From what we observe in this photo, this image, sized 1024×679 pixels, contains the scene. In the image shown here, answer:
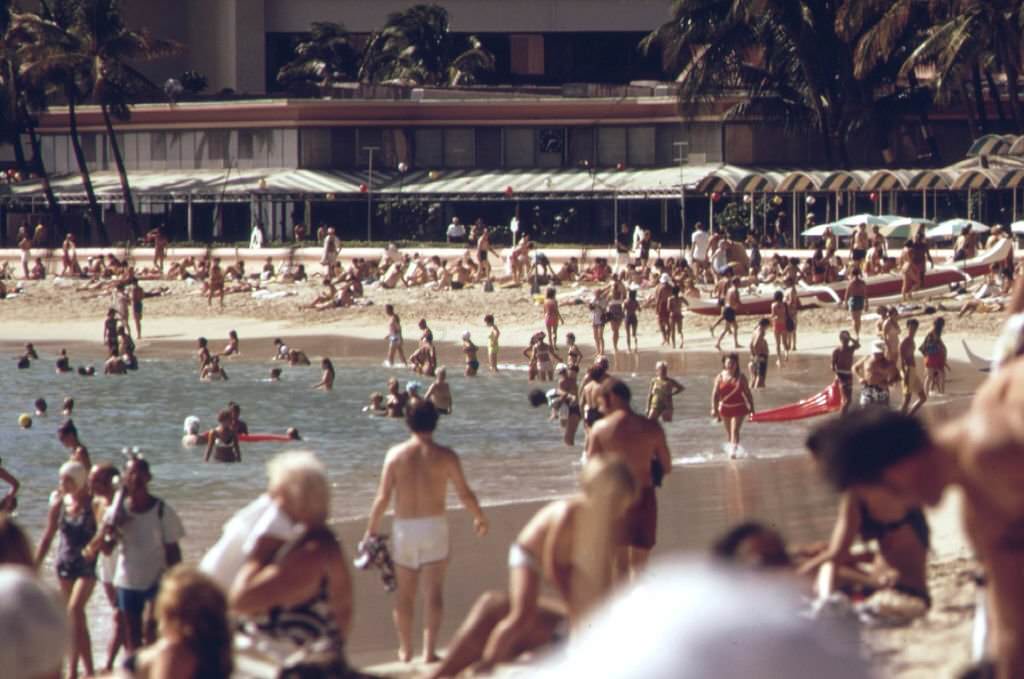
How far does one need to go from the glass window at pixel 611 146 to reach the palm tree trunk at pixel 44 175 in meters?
14.2

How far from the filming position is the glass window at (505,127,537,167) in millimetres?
50656

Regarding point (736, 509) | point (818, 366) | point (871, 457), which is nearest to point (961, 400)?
point (818, 366)

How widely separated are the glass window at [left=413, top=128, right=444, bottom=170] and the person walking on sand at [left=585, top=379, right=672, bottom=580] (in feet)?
138

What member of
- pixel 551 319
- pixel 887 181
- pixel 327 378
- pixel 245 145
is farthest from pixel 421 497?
pixel 245 145

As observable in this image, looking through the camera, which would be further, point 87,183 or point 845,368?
point 87,183

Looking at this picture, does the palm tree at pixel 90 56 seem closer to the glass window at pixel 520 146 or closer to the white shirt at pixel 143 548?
the glass window at pixel 520 146

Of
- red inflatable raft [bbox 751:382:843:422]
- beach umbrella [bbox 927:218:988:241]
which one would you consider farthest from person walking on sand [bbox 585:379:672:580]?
beach umbrella [bbox 927:218:988:241]

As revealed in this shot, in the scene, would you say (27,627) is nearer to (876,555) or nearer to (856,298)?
(876,555)

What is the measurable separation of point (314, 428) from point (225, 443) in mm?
4065

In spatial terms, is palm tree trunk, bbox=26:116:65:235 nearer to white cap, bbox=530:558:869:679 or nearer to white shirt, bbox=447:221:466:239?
white shirt, bbox=447:221:466:239

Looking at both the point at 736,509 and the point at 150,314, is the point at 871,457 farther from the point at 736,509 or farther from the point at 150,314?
the point at 150,314

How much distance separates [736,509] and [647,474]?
600cm

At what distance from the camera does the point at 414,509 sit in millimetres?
8750

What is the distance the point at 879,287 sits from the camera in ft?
108
